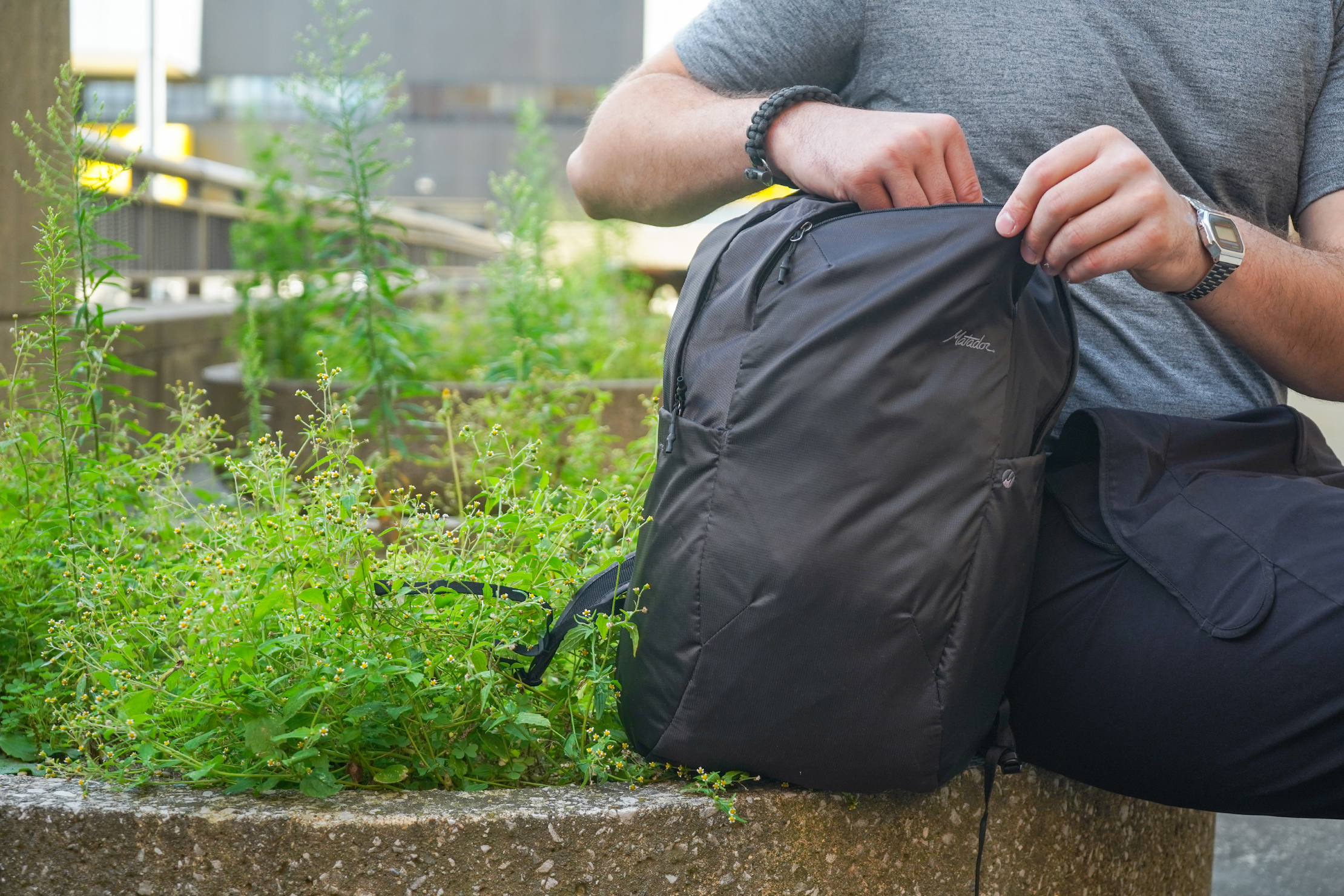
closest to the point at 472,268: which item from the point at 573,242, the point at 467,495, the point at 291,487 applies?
the point at 573,242

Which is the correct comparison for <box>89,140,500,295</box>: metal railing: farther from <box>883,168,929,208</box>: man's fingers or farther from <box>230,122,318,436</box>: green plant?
<box>883,168,929,208</box>: man's fingers

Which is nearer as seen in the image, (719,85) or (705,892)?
(705,892)

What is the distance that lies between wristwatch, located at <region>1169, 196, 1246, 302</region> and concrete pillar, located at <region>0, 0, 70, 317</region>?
9.28ft

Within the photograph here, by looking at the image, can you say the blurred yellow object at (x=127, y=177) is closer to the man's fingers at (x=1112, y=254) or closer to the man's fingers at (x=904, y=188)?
the man's fingers at (x=904, y=188)

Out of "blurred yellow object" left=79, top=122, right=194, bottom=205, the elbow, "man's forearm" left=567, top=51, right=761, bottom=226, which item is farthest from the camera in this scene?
"blurred yellow object" left=79, top=122, right=194, bottom=205

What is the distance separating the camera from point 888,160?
153 cm

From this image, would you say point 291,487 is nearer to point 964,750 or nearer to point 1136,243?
point 964,750

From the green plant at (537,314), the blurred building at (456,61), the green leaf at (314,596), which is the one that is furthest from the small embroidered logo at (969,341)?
the blurred building at (456,61)

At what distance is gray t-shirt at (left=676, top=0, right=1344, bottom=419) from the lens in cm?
187

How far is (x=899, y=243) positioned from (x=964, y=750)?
2.21 feet

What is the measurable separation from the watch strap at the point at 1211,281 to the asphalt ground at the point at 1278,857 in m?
1.85

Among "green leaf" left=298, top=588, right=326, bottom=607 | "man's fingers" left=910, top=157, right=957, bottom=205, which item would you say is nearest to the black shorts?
"man's fingers" left=910, top=157, right=957, bottom=205

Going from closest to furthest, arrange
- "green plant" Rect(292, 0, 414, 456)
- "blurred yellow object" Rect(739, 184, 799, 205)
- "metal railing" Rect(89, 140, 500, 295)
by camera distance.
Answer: "blurred yellow object" Rect(739, 184, 799, 205)
"green plant" Rect(292, 0, 414, 456)
"metal railing" Rect(89, 140, 500, 295)

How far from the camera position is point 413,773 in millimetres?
1697
